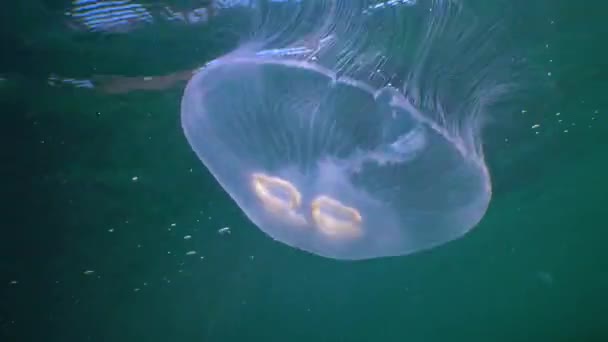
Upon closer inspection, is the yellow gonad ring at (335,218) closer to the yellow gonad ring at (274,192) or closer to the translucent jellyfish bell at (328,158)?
the translucent jellyfish bell at (328,158)

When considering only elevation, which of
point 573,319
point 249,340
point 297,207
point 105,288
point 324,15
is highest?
point 324,15

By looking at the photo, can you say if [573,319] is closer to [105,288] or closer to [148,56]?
[105,288]

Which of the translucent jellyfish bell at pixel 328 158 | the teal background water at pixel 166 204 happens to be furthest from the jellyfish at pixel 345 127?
the teal background water at pixel 166 204

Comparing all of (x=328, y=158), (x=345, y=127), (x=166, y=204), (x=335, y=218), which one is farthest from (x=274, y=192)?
(x=166, y=204)

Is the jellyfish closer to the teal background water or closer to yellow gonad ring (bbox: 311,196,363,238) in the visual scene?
yellow gonad ring (bbox: 311,196,363,238)

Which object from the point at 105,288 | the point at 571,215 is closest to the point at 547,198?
the point at 571,215
